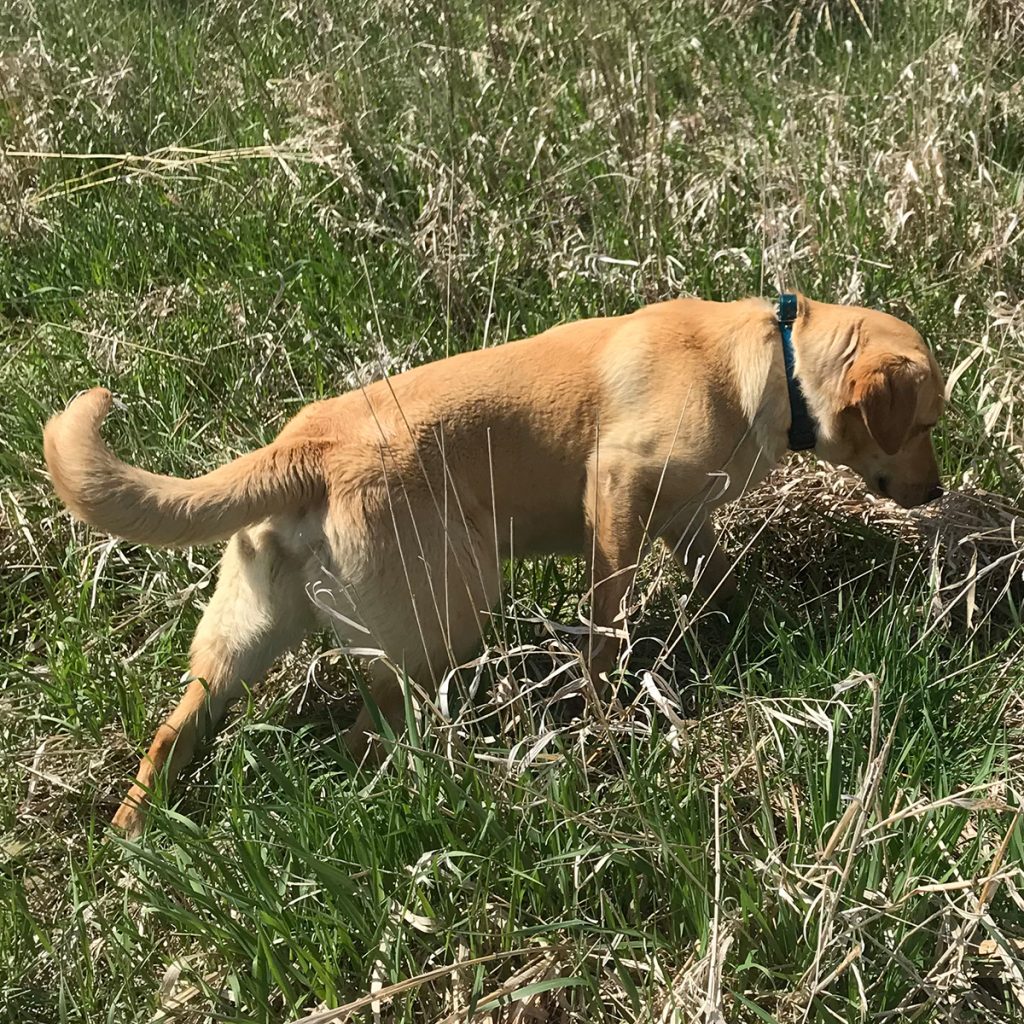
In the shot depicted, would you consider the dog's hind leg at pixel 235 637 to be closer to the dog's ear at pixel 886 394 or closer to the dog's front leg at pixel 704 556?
the dog's front leg at pixel 704 556

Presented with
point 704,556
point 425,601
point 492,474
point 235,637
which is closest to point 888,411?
point 704,556

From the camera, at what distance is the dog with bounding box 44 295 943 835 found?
7.64ft

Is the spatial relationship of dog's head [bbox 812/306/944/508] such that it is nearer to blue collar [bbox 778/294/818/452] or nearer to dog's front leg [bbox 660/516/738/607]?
blue collar [bbox 778/294/818/452]

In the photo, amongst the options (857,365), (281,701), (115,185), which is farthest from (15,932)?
(115,185)

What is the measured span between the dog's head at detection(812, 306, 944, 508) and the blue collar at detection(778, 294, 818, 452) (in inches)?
2.2

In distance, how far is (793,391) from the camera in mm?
2799

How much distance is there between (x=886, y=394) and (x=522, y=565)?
1146 millimetres

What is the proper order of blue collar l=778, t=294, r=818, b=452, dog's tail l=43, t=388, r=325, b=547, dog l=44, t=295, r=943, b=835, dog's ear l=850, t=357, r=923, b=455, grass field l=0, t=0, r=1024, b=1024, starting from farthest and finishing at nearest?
blue collar l=778, t=294, r=818, b=452 < dog's ear l=850, t=357, r=923, b=455 < dog l=44, t=295, r=943, b=835 < dog's tail l=43, t=388, r=325, b=547 < grass field l=0, t=0, r=1024, b=1024

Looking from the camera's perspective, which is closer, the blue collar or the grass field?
the grass field

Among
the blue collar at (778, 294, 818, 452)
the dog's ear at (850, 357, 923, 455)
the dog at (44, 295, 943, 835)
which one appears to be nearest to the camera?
the dog at (44, 295, 943, 835)

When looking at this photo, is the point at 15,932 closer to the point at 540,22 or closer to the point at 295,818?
the point at 295,818

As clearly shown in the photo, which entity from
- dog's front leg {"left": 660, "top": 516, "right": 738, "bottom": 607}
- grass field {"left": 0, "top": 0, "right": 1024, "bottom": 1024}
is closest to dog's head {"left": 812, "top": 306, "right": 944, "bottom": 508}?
grass field {"left": 0, "top": 0, "right": 1024, "bottom": 1024}

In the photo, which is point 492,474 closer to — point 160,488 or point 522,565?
point 522,565

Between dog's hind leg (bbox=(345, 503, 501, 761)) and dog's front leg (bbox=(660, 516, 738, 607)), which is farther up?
dog's hind leg (bbox=(345, 503, 501, 761))
